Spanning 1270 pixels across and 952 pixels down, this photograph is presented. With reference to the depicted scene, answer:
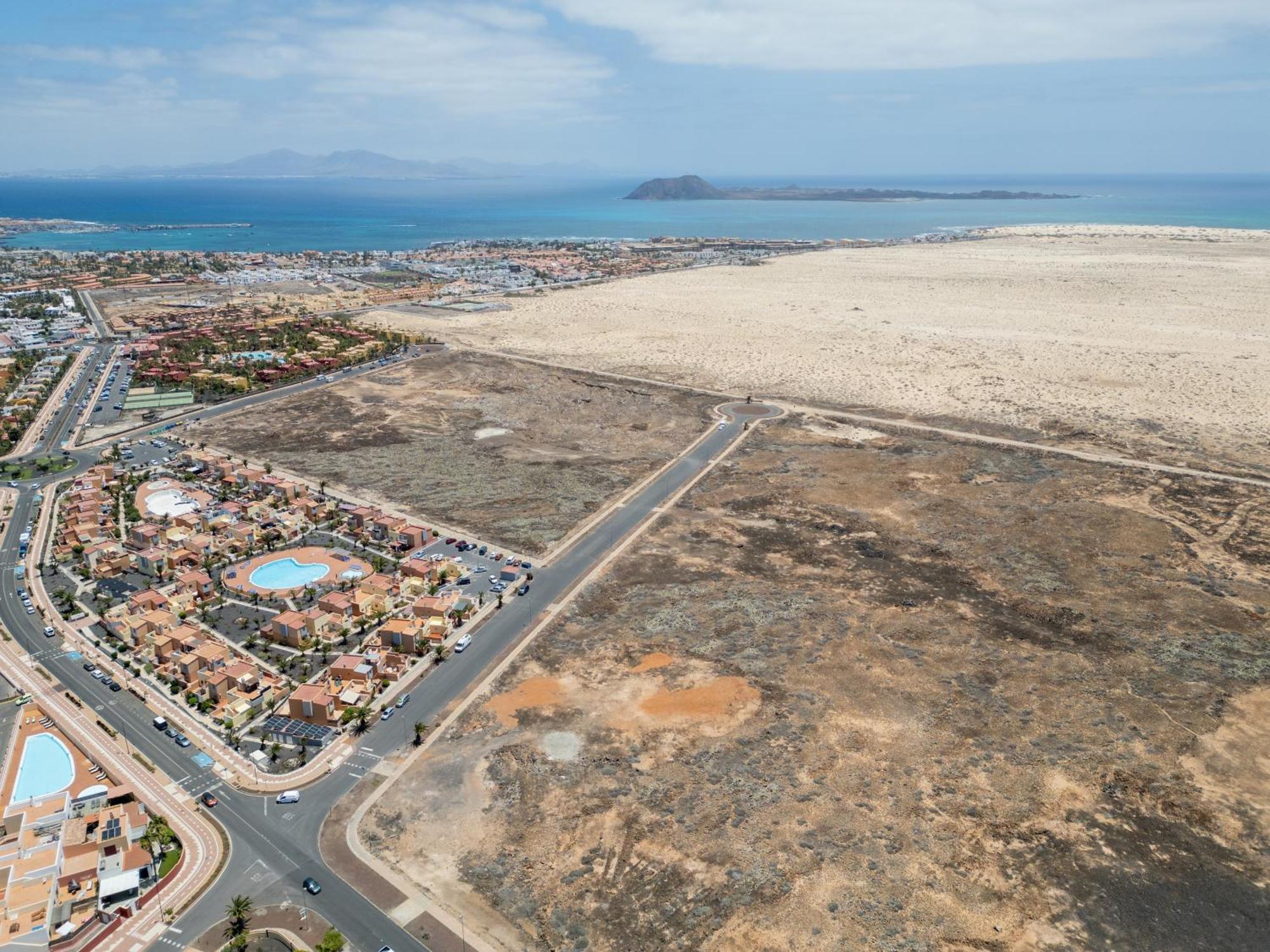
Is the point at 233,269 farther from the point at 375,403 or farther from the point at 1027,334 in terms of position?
the point at 1027,334

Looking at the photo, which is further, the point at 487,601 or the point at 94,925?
the point at 487,601

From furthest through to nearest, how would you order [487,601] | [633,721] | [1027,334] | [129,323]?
1. [129,323]
2. [1027,334]
3. [487,601]
4. [633,721]

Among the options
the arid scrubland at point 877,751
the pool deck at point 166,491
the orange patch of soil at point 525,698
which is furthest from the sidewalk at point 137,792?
the pool deck at point 166,491

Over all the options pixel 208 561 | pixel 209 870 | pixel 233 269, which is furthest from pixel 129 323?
pixel 209 870

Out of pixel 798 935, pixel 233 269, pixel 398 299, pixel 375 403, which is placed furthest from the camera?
pixel 233 269

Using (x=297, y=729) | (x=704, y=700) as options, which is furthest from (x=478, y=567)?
(x=704, y=700)

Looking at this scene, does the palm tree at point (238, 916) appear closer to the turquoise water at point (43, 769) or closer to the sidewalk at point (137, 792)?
the sidewalk at point (137, 792)

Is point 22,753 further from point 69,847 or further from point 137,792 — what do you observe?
point 69,847
